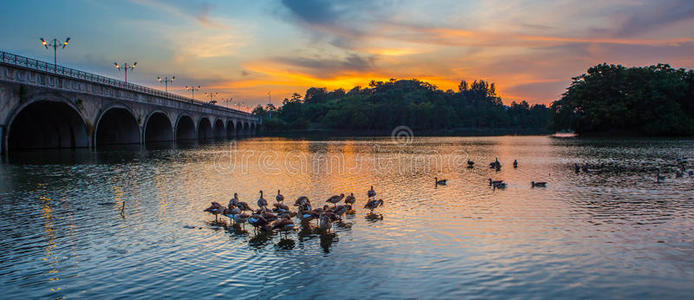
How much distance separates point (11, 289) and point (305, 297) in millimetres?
6069

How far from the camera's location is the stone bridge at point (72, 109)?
136 feet

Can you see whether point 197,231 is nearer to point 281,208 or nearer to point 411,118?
point 281,208

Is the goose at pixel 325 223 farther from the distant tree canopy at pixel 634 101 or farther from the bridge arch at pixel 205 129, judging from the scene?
the bridge arch at pixel 205 129

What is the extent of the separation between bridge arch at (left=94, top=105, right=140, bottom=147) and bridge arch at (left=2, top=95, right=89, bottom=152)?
14005 millimetres

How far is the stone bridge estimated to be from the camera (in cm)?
4144

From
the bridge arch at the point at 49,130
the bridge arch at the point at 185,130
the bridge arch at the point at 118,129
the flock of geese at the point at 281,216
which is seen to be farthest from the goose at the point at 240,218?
the bridge arch at the point at 185,130

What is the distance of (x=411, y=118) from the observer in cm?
19300

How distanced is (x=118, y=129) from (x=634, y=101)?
9898cm

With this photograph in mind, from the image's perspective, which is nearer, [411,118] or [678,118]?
[678,118]

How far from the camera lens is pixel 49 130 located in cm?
5672

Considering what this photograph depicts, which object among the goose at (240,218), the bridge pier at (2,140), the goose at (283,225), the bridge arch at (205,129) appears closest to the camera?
the goose at (283,225)

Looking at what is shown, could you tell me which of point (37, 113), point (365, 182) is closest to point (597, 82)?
point (365, 182)

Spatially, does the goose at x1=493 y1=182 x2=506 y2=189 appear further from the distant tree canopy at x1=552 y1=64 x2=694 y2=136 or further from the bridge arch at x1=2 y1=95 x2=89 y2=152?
the distant tree canopy at x1=552 y1=64 x2=694 y2=136

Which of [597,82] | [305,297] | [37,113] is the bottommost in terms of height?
[305,297]
